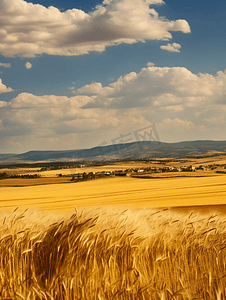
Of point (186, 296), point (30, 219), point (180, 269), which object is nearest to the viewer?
point (186, 296)

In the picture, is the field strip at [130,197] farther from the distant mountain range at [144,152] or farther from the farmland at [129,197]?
the distant mountain range at [144,152]

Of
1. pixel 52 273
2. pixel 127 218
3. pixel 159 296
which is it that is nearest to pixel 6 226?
pixel 52 273

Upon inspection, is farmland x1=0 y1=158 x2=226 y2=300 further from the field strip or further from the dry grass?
the field strip

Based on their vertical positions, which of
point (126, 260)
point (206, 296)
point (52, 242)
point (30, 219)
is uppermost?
point (30, 219)

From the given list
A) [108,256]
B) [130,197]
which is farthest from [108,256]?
[130,197]

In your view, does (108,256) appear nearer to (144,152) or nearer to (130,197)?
(130,197)

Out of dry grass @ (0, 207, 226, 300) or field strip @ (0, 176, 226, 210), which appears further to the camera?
field strip @ (0, 176, 226, 210)

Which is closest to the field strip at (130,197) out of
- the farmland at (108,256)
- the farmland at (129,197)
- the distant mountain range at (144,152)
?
the farmland at (129,197)

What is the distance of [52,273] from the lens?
10.5ft

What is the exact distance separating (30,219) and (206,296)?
2.21m

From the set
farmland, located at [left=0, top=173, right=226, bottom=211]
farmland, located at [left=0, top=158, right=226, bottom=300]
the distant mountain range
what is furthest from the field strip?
the distant mountain range

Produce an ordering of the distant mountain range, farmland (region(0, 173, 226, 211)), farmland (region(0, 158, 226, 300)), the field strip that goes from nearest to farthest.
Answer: farmland (region(0, 158, 226, 300)) → farmland (region(0, 173, 226, 211)) → the field strip → the distant mountain range

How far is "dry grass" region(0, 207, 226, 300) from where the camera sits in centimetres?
292

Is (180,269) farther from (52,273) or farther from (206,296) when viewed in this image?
(52,273)
